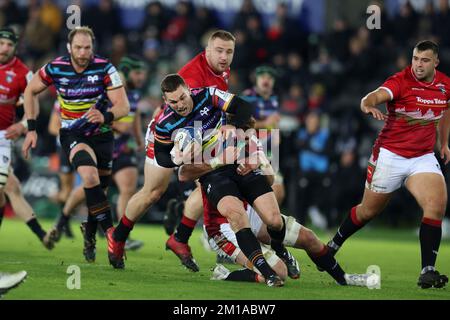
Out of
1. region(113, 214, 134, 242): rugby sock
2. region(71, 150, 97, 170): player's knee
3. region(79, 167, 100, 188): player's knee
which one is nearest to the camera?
region(113, 214, 134, 242): rugby sock

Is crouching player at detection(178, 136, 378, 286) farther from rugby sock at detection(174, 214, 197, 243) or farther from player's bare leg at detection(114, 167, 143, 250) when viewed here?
player's bare leg at detection(114, 167, 143, 250)

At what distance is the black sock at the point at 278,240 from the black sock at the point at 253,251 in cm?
41

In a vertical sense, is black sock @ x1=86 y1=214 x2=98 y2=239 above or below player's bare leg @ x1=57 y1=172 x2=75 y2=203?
above

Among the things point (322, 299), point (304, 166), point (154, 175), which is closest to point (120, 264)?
point (154, 175)

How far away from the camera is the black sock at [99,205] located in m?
10.7

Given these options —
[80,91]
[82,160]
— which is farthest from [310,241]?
→ [80,91]

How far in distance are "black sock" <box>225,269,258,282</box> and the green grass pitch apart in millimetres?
153

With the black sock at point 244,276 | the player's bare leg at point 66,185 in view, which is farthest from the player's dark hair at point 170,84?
the player's bare leg at point 66,185

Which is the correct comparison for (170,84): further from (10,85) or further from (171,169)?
(10,85)

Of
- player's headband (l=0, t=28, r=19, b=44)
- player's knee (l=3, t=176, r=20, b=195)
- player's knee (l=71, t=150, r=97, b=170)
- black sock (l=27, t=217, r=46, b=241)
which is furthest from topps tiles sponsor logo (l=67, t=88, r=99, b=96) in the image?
player's knee (l=3, t=176, r=20, b=195)

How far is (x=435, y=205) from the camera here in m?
9.57

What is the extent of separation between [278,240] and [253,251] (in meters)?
0.59

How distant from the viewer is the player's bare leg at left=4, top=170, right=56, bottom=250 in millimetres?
12570

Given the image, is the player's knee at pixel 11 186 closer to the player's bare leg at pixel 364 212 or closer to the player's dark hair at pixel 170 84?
the player's bare leg at pixel 364 212
